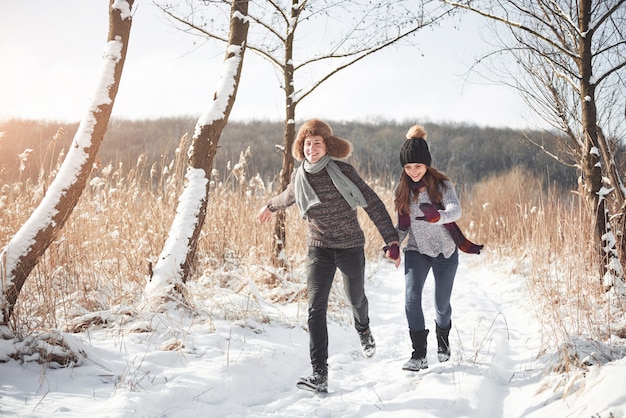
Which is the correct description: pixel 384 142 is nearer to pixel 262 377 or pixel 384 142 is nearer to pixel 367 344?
pixel 367 344

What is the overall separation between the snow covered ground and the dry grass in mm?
394

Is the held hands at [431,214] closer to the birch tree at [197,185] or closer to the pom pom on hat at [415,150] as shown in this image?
the pom pom on hat at [415,150]

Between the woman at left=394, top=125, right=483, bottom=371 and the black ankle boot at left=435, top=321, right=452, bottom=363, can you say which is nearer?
the woman at left=394, top=125, right=483, bottom=371

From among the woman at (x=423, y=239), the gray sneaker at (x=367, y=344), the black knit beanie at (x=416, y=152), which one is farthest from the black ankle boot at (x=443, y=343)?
the black knit beanie at (x=416, y=152)

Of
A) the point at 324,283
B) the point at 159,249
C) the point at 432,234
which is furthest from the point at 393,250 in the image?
the point at 159,249

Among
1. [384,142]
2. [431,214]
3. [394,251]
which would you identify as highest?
[384,142]

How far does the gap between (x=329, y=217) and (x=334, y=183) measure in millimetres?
244

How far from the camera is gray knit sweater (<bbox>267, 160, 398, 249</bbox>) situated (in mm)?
2959

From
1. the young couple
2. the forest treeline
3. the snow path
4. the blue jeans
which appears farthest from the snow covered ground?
the forest treeline

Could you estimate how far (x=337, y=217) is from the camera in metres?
2.98

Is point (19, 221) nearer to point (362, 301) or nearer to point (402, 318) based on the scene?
point (362, 301)

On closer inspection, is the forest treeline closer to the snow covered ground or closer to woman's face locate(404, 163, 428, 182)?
the snow covered ground

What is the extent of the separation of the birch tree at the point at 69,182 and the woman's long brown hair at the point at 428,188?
2272 mm

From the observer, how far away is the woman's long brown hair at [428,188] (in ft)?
10.4
